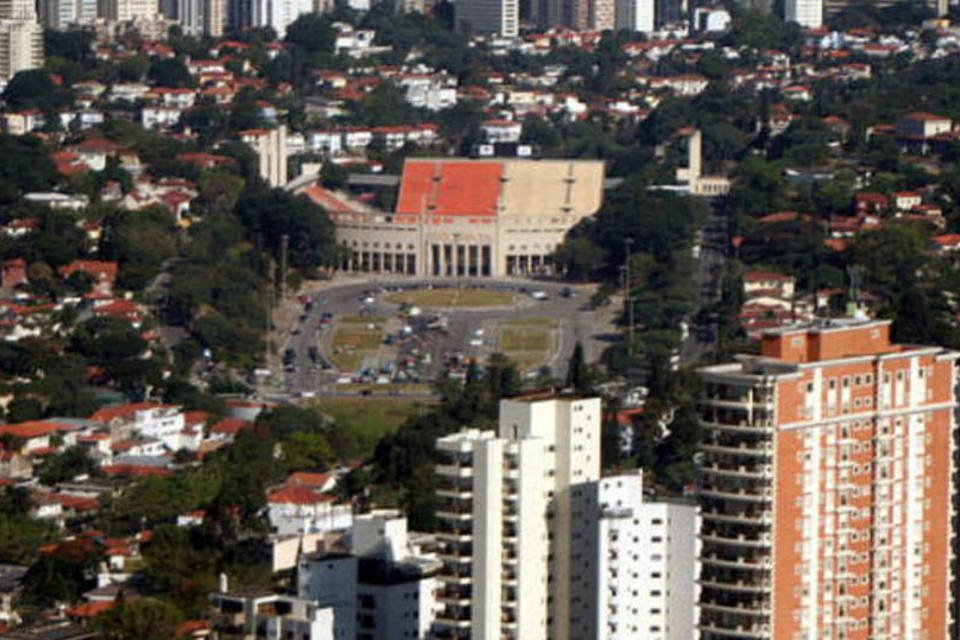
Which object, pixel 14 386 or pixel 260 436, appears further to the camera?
pixel 14 386

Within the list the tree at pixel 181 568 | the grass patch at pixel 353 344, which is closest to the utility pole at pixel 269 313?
the grass patch at pixel 353 344

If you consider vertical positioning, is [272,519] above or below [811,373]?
below

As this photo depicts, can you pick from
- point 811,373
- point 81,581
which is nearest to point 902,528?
point 811,373

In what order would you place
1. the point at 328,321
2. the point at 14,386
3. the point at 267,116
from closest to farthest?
the point at 14,386, the point at 328,321, the point at 267,116

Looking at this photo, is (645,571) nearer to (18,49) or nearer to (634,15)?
(18,49)

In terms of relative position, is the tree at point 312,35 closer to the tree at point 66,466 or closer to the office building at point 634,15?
the office building at point 634,15

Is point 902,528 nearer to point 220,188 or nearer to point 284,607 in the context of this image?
point 284,607

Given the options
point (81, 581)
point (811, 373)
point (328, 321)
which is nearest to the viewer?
point (811, 373)

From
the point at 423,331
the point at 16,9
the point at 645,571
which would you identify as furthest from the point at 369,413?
the point at 16,9
